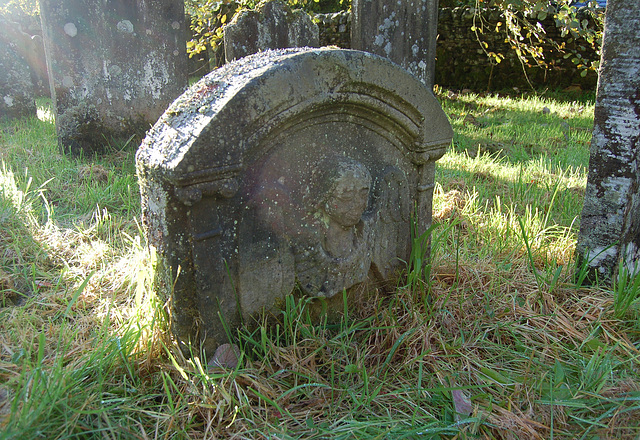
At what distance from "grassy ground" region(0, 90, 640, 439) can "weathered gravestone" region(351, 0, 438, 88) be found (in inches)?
61.0

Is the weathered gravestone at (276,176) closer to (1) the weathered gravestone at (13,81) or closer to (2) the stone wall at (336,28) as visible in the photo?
(1) the weathered gravestone at (13,81)

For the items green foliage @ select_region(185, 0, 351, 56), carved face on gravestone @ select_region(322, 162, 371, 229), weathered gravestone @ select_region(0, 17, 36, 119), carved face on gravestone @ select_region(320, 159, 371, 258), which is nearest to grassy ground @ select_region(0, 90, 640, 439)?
carved face on gravestone @ select_region(320, 159, 371, 258)

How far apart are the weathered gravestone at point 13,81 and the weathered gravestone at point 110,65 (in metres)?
2.17

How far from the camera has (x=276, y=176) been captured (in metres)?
1.74

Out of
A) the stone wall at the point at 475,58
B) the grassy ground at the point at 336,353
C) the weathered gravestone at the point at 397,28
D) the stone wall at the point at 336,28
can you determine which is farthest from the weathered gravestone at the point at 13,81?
the stone wall at the point at 475,58

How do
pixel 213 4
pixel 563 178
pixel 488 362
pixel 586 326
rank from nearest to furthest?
pixel 488 362 → pixel 586 326 → pixel 563 178 → pixel 213 4

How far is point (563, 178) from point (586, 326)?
1.98m

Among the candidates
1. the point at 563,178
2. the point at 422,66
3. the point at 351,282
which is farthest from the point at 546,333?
the point at 422,66

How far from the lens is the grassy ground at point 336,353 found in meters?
1.47

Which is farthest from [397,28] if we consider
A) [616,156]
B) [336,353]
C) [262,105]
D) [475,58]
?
[475,58]

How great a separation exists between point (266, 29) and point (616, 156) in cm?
237

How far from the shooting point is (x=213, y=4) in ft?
14.3

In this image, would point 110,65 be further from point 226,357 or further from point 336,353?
point 336,353

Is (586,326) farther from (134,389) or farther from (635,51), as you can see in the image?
(134,389)
